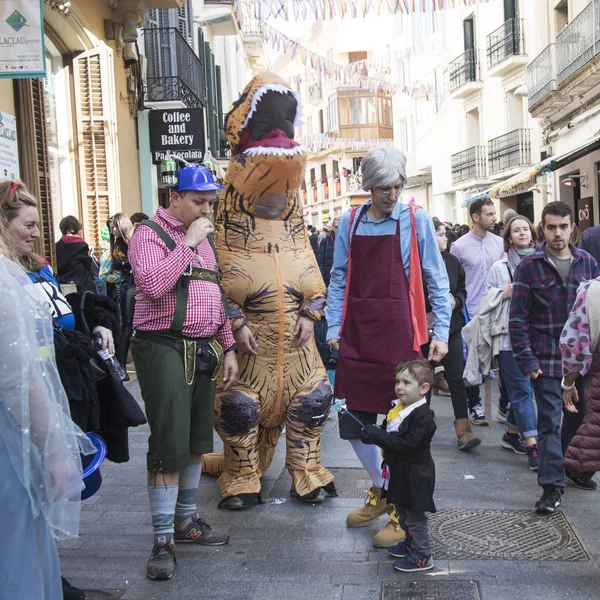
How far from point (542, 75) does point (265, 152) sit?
19.0 metres

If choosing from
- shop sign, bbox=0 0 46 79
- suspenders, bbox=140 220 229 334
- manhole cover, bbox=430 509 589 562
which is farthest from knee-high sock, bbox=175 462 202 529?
shop sign, bbox=0 0 46 79

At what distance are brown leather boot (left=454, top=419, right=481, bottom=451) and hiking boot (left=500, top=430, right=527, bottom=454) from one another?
0.81ft

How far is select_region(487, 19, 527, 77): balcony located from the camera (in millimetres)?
25734

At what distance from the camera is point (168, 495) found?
3943 millimetres

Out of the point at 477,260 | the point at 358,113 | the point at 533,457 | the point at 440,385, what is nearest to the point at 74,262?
the point at 477,260

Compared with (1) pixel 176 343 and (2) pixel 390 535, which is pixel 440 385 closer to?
(2) pixel 390 535

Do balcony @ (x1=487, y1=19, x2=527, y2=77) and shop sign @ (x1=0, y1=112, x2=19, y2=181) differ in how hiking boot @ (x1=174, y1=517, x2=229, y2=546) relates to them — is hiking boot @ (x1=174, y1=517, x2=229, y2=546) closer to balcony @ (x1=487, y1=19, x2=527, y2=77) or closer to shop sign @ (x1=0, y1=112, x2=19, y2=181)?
shop sign @ (x1=0, y1=112, x2=19, y2=181)

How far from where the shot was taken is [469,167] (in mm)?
30672

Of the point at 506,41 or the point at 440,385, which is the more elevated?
the point at 506,41

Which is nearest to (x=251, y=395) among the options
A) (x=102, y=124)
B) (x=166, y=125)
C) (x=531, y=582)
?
(x=531, y=582)

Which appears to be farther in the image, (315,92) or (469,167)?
(315,92)

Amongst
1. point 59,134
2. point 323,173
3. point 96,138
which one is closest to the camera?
point 59,134

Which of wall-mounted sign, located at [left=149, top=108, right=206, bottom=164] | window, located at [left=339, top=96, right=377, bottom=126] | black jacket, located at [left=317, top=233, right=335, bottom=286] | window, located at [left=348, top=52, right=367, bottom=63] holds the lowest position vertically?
black jacket, located at [left=317, top=233, right=335, bottom=286]

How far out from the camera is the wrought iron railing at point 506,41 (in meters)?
25.8
